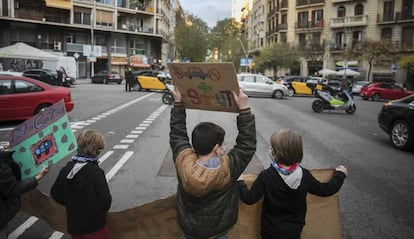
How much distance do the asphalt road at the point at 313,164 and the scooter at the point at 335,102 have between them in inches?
125

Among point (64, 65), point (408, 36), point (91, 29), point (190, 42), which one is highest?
point (190, 42)

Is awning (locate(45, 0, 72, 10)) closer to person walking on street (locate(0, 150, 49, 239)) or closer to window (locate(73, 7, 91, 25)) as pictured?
window (locate(73, 7, 91, 25))

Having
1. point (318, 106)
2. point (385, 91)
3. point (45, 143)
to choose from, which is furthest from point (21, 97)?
point (385, 91)

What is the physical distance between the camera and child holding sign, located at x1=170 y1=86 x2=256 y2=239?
7.37 feet

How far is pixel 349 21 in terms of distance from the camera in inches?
2115

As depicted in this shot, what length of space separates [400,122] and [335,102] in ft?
27.8

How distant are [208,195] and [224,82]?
28.1 inches

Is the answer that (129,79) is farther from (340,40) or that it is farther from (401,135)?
(340,40)

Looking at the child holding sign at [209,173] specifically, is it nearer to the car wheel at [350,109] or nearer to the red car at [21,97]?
the red car at [21,97]

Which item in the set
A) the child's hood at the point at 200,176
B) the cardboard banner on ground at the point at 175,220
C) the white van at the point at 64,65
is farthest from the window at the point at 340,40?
the child's hood at the point at 200,176

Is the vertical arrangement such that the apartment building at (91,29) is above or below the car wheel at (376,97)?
above

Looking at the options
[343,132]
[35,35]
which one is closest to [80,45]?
[35,35]

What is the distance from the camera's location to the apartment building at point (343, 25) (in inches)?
1929

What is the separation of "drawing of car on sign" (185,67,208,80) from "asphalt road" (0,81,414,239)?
2306mm
